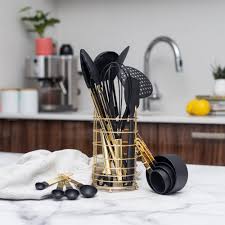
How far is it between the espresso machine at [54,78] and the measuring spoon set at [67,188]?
1.84 meters

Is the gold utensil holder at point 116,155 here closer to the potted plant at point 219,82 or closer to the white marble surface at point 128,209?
the white marble surface at point 128,209

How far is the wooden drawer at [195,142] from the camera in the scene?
7.63ft

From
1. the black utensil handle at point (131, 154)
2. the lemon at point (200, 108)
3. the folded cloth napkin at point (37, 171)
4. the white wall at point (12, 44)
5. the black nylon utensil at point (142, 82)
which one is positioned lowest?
the folded cloth napkin at point (37, 171)

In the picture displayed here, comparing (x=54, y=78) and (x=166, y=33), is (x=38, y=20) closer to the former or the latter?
(x=54, y=78)

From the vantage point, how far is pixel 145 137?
2396 mm

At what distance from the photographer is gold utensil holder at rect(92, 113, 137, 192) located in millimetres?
901

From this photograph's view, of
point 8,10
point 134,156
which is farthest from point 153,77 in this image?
point 134,156

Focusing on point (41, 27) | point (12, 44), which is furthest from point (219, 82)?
point (12, 44)

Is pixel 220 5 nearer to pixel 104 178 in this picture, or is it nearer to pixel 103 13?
pixel 103 13

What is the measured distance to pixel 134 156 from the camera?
917 millimetres

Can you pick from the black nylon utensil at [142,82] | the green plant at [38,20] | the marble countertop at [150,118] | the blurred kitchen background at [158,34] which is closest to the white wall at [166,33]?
the blurred kitchen background at [158,34]

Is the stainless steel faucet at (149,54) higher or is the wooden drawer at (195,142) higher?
the stainless steel faucet at (149,54)

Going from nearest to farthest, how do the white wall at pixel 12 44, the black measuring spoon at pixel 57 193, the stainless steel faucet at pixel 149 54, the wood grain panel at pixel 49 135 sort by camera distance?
the black measuring spoon at pixel 57 193, the wood grain panel at pixel 49 135, the white wall at pixel 12 44, the stainless steel faucet at pixel 149 54

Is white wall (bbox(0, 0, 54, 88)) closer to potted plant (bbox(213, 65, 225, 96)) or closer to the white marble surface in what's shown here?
potted plant (bbox(213, 65, 225, 96))
